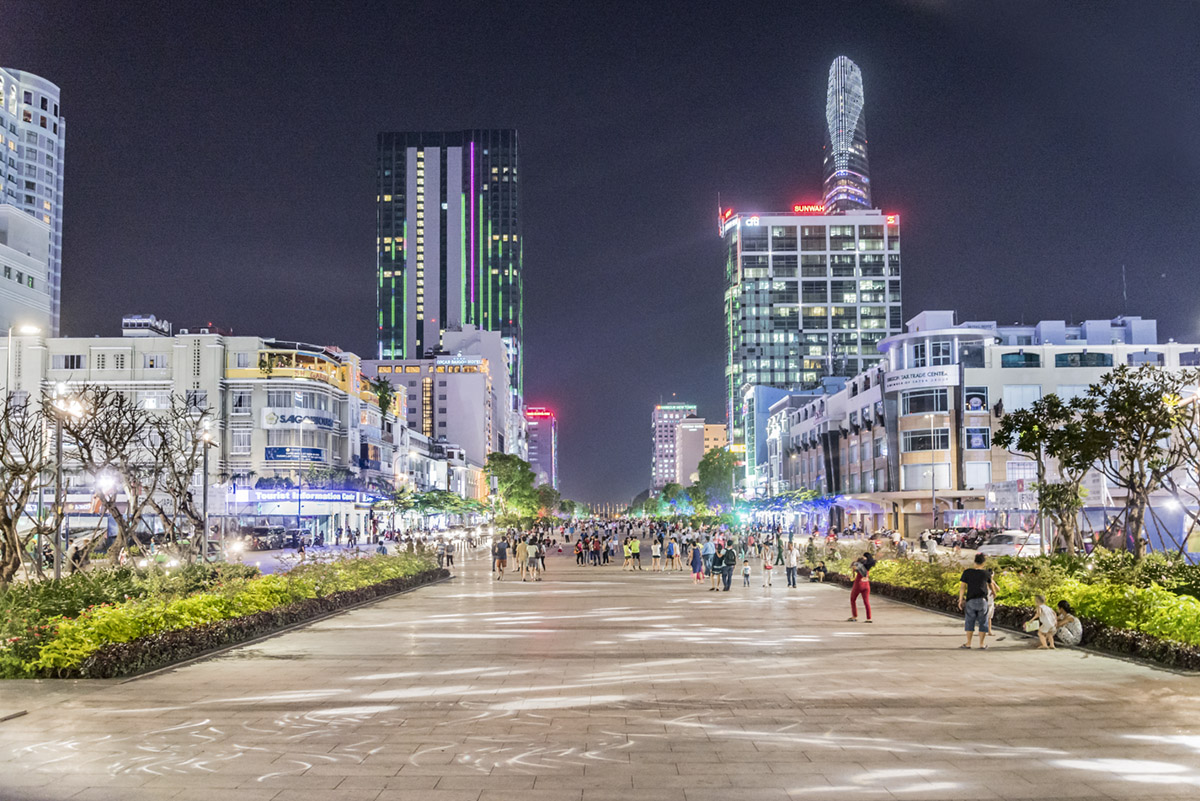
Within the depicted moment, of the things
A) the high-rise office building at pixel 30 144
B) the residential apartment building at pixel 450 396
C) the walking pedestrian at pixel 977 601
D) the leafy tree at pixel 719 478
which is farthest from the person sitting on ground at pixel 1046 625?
the residential apartment building at pixel 450 396

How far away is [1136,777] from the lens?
8.81m

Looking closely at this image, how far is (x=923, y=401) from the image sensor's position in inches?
3253

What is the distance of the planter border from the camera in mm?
14555

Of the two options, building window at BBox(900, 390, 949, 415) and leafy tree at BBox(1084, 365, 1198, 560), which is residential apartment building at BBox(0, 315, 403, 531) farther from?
leafy tree at BBox(1084, 365, 1198, 560)

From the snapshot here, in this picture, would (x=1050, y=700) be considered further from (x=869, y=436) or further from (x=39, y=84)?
(x=39, y=84)

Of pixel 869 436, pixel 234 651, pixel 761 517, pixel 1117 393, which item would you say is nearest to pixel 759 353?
pixel 761 517

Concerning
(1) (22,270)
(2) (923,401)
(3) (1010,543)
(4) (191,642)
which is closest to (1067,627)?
(4) (191,642)

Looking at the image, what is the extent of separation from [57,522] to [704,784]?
62.1ft

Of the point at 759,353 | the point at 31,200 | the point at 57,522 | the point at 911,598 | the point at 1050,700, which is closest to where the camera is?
the point at 1050,700

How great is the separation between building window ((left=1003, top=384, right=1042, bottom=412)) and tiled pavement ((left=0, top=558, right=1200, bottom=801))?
6650 centimetres

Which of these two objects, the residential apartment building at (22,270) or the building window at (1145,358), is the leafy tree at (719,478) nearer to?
the building window at (1145,358)

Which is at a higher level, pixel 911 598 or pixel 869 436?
pixel 869 436

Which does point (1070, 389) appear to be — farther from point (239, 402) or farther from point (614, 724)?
point (614, 724)

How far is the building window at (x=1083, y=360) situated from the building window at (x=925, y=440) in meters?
10.8
